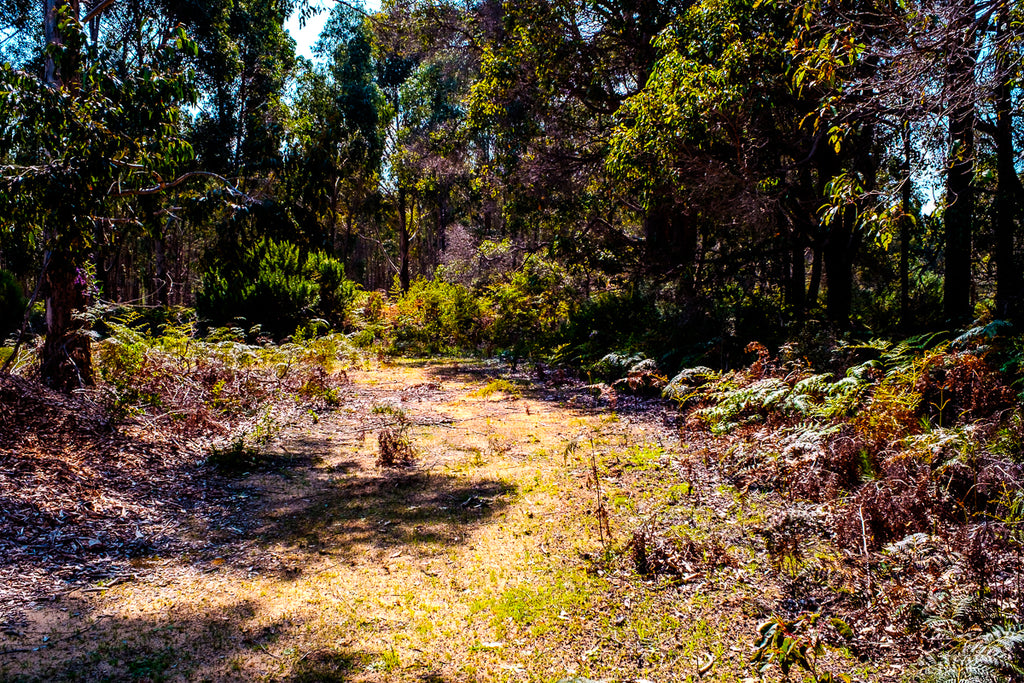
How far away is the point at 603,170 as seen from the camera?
1273cm

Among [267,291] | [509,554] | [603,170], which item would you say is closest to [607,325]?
[603,170]

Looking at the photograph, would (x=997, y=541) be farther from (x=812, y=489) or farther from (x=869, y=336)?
(x=869, y=336)

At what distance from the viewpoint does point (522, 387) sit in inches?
412

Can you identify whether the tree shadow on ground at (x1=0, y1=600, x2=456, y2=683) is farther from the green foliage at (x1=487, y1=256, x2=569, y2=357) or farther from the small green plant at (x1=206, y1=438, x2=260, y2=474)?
the green foliage at (x1=487, y1=256, x2=569, y2=357)

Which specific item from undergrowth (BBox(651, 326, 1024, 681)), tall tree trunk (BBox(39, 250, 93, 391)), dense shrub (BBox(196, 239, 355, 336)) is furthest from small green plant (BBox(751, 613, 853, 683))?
dense shrub (BBox(196, 239, 355, 336))

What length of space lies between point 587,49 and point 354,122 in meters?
18.6

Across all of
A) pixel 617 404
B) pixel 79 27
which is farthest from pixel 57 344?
pixel 617 404

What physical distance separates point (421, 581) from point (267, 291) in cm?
1358

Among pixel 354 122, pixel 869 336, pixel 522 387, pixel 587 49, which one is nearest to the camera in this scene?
pixel 869 336

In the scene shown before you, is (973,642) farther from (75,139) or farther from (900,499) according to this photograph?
(75,139)

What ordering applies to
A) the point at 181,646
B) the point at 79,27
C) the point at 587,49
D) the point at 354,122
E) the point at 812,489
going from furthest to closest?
1. the point at 354,122
2. the point at 587,49
3. the point at 79,27
4. the point at 812,489
5. the point at 181,646

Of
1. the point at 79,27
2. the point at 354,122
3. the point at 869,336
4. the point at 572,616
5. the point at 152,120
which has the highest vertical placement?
the point at 354,122

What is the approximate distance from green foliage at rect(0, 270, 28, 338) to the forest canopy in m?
0.10

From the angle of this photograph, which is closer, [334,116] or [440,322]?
[440,322]
